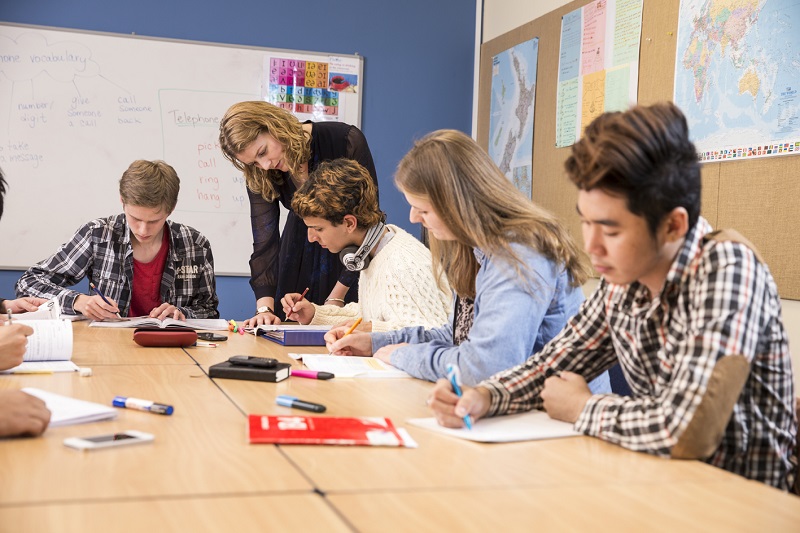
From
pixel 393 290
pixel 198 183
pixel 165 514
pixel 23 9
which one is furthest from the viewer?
pixel 198 183

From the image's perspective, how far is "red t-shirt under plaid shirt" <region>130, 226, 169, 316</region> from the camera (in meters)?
3.18

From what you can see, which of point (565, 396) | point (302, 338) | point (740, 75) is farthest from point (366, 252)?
point (740, 75)

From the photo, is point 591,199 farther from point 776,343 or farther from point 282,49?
point 282,49

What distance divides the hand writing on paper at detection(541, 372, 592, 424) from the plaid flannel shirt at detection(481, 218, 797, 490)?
35 millimetres

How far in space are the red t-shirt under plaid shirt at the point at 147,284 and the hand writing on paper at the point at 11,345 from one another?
155cm

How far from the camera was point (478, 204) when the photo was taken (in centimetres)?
179

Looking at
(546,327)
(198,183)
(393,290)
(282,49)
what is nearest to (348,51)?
(282,49)

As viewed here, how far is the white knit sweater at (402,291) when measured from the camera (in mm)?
2340

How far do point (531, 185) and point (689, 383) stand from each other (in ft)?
10.2

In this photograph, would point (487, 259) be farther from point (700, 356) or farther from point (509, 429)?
point (700, 356)

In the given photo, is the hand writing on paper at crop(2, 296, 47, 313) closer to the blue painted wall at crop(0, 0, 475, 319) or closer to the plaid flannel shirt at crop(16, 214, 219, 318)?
the plaid flannel shirt at crop(16, 214, 219, 318)

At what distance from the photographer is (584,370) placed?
149cm

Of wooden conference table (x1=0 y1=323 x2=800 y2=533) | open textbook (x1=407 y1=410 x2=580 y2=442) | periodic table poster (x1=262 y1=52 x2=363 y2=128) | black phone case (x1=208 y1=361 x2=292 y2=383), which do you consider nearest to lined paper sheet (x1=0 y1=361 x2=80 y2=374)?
black phone case (x1=208 y1=361 x2=292 y2=383)

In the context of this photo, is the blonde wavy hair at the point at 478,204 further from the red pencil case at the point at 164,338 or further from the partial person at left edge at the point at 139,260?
the partial person at left edge at the point at 139,260
